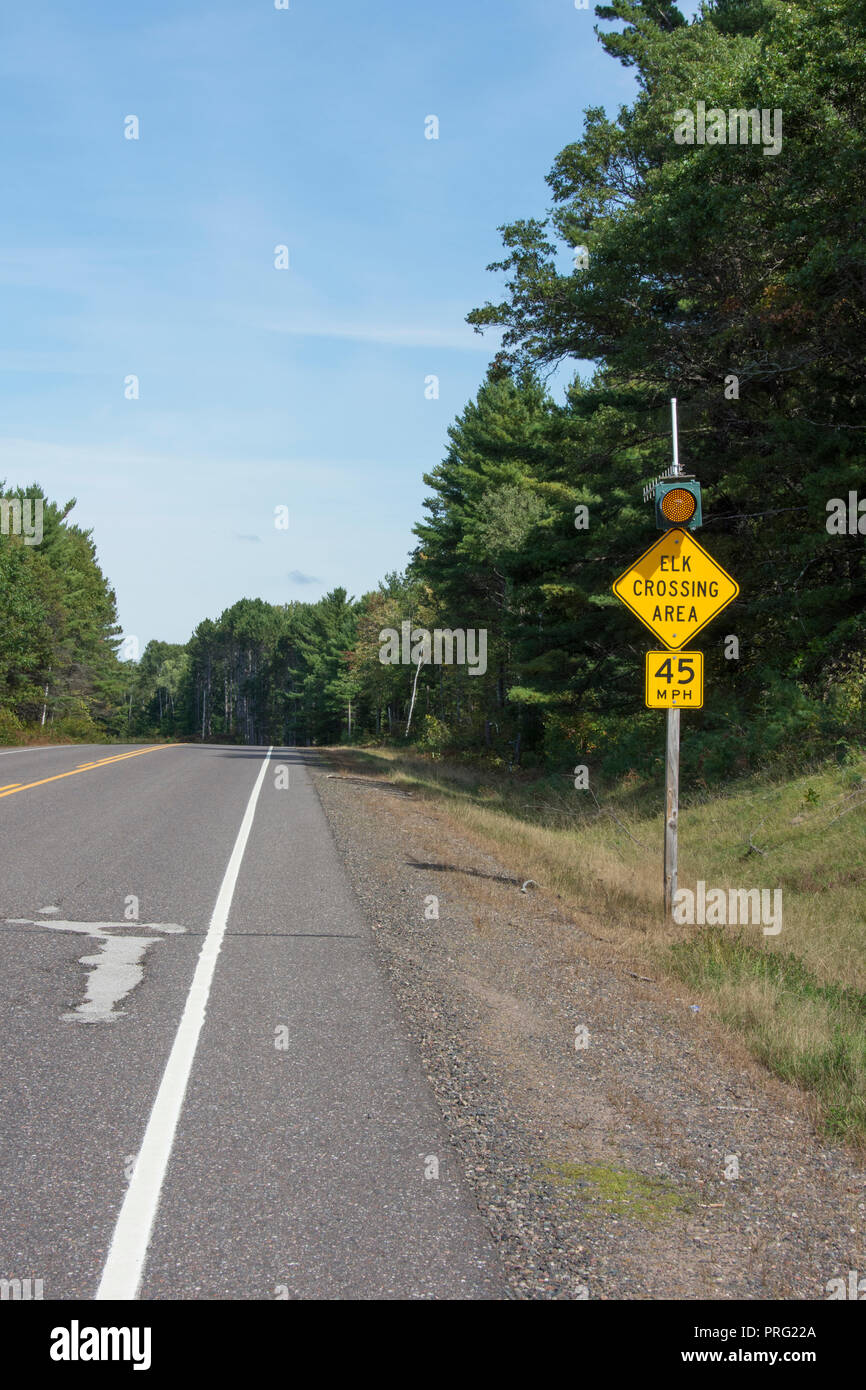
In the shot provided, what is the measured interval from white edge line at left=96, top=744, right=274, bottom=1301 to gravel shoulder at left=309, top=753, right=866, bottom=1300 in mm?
1229

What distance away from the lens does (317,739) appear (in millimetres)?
111125

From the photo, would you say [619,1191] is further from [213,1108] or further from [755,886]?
[755,886]

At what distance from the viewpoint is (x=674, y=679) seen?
9727mm

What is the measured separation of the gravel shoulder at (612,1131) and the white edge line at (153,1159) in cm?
123

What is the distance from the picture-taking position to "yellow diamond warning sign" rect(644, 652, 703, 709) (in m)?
9.70

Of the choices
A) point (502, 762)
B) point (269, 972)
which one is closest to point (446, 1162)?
point (269, 972)

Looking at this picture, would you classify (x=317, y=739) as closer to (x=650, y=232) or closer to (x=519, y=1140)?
(x=650, y=232)

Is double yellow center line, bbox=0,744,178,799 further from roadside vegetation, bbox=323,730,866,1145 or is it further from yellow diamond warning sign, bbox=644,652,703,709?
yellow diamond warning sign, bbox=644,652,703,709

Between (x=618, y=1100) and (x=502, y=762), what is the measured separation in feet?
109

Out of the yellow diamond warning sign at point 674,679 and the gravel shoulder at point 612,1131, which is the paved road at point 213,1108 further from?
the yellow diamond warning sign at point 674,679

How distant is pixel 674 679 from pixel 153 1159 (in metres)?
6.89

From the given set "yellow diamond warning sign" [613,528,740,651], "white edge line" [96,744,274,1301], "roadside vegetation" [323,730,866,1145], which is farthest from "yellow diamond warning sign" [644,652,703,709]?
"white edge line" [96,744,274,1301]
